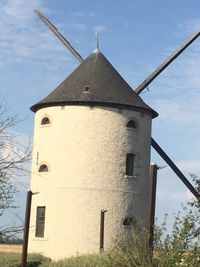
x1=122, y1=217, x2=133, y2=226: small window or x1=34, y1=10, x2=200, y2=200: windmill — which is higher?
x1=34, y1=10, x2=200, y2=200: windmill

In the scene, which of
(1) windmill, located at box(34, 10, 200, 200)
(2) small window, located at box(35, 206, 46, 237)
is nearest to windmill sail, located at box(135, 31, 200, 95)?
(1) windmill, located at box(34, 10, 200, 200)

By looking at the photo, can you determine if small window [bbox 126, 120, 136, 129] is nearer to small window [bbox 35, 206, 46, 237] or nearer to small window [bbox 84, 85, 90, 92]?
small window [bbox 84, 85, 90, 92]

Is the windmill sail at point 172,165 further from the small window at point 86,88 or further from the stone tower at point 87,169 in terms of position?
the small window at point 86,88

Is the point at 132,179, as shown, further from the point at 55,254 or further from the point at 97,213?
the point at 55,254

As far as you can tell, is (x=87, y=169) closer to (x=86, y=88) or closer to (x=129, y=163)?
(x=129, y=163)

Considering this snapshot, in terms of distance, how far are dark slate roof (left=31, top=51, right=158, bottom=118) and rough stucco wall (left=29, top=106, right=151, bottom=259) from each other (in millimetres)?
379

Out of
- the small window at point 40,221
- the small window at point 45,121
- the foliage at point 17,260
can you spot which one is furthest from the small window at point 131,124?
the foliage at point 17,260

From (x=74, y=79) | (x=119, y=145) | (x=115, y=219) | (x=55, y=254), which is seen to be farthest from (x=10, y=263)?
(x=74, y=79)

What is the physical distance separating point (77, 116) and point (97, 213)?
4.56 metres

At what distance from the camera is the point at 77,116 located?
30.2 m

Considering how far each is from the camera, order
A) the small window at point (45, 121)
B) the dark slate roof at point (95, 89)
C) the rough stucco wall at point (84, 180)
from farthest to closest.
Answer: the small window at point (45, 121) < the dark slate roof at point (95, 89) < the rough stucco wall at point (84, 180)

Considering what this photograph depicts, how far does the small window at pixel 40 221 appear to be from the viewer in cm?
3059

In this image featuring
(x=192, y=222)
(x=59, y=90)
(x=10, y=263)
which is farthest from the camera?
(x=59, y=90)

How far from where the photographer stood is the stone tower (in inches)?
1168
